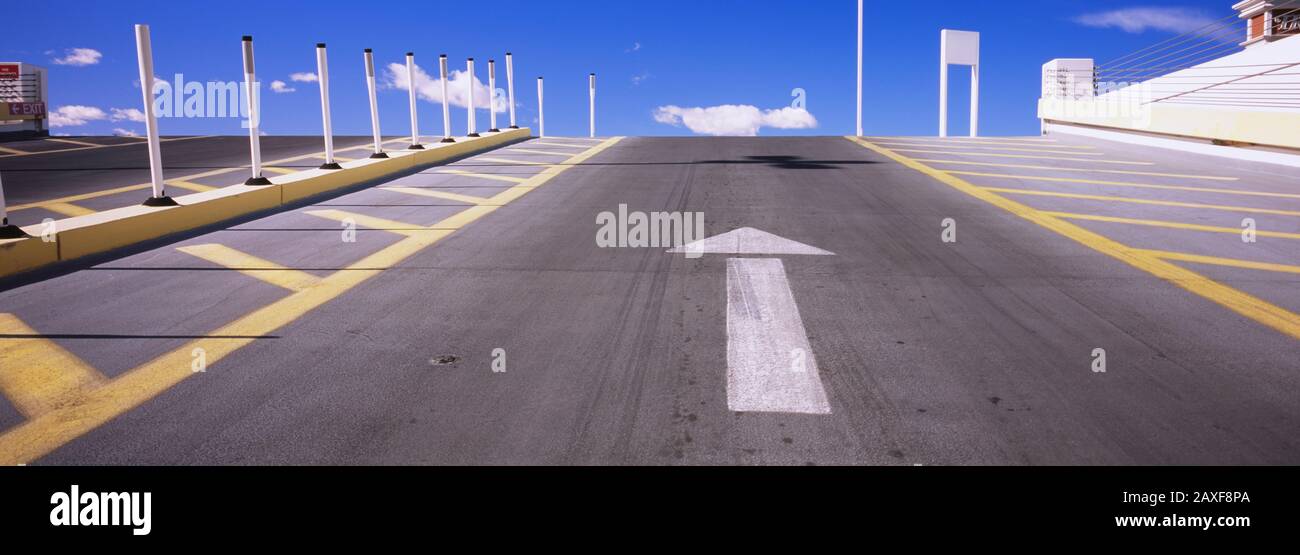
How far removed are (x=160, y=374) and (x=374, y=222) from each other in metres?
5.13

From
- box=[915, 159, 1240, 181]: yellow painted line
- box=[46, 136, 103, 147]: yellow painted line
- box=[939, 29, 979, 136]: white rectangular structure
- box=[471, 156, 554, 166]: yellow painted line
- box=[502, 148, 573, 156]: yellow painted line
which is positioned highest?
box=[939, 29, 979, 136]: white rectangular structure

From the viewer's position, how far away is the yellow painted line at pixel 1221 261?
7.22 meters

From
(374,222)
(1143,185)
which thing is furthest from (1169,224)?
(374,222)

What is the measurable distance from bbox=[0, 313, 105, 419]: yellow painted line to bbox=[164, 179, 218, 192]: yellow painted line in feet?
26.2

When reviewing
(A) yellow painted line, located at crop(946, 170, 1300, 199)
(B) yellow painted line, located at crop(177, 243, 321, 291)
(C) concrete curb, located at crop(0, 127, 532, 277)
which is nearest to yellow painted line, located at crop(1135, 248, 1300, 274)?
(A) yellow painted line, located at crop(946, 170, 1300, 199)

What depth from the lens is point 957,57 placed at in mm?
31094

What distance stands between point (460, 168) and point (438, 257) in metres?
8.59

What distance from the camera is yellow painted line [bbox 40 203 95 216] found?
34.0 feet

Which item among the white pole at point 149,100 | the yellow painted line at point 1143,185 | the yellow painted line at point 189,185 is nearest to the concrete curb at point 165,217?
the white pole at point 149,100

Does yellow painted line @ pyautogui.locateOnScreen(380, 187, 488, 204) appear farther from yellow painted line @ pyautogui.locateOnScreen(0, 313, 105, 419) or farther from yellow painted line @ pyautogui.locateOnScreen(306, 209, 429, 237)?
yellow painted line @ pyautogui.locateOnScreen(0, 313, 105, 419)

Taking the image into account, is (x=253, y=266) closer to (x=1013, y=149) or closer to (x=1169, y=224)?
(x=1169, y=224)

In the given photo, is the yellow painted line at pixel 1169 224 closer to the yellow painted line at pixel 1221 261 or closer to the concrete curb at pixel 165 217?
the yellow painted line at pixel 1221 261

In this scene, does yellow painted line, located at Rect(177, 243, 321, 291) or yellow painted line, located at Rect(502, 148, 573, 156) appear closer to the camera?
yellow painted line, located at Rect(177, 243, 321, 291)
